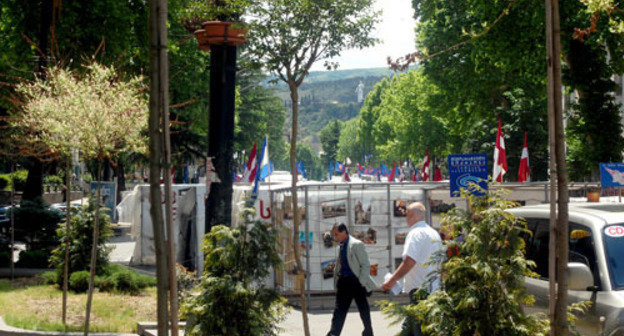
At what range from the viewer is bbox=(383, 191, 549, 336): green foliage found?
5664 millimetres

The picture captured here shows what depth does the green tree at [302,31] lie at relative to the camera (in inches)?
342

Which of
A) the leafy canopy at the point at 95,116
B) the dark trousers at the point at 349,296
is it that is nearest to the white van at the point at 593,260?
the dark trousers at the point at 349,296

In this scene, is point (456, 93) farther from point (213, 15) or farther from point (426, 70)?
point (213, 15)

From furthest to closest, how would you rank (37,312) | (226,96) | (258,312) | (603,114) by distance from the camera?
(603,114), (37,312), (226,96), (258,312)

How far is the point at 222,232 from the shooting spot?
7516 mm

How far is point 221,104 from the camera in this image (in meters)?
9.50

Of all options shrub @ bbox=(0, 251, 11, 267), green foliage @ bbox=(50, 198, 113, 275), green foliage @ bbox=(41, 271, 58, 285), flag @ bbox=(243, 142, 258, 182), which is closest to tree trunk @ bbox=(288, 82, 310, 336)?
green foliage @ bbox=(50, 198, 113, 275)

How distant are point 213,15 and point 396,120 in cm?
6709

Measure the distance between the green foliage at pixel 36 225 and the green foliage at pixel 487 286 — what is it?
14.2 meters

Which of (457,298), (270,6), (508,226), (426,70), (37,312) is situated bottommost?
(37,312)

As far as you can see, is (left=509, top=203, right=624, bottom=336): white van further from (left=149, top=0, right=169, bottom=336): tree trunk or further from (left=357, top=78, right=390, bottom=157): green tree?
(left=357, top=78, right=390, bottom=157): green tree

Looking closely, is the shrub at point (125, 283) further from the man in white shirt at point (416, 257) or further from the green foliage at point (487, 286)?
the green foliage at point (487, 286)

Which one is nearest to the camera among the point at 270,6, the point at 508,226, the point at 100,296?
the point at 508,226

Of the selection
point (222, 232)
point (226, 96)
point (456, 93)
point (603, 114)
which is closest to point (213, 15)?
point (226, 96)
